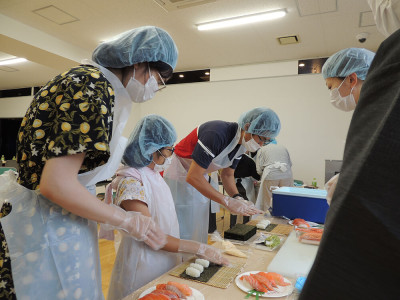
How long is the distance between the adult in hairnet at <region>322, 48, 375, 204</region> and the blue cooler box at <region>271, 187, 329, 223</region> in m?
0.73

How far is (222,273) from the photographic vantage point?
1261mm

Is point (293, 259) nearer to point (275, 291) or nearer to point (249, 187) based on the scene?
point (275, 291)

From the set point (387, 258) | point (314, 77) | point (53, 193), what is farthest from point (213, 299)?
point (314, 77)

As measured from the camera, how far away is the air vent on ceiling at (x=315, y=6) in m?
3.31

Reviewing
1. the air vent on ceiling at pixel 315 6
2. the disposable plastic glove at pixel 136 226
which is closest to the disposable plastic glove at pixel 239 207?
the disposable plastic glove at pixel 136 226

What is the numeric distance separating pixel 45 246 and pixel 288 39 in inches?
175

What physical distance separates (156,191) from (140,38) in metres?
0.83

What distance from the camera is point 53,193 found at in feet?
2.71

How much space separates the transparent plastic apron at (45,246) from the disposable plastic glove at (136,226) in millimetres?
113

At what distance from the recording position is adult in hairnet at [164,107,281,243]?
2100mm

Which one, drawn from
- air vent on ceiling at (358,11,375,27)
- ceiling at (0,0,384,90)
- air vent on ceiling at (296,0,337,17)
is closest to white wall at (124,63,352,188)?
ceiling at (0,0,384,90)

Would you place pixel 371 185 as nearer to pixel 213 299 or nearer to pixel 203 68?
pixel 213 299

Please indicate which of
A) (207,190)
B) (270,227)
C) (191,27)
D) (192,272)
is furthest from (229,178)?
(191,27)

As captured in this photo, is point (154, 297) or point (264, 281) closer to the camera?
point (154, 297)
